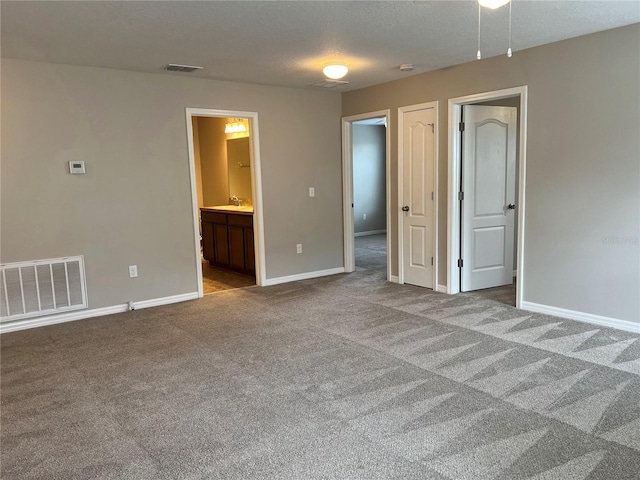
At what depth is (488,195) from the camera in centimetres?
504

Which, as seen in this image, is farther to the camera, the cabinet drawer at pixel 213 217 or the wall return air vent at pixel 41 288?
the cabinet drawer at pixel 213 217

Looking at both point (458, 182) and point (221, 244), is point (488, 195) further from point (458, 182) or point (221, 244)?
point (221, 244)

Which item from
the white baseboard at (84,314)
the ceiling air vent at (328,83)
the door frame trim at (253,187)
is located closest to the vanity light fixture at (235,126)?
the door frame trim at (253,187)

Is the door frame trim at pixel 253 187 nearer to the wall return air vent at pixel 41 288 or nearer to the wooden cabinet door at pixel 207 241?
the wall return air vent at pixel 41 288

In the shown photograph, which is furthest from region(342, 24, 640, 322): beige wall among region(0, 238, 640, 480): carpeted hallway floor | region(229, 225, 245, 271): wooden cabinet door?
region(229, 225, 245, 271): wooden cabinet door

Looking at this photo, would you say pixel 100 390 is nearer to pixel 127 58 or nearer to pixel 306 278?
pixel 127 58

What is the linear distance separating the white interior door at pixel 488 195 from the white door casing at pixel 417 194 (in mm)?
358

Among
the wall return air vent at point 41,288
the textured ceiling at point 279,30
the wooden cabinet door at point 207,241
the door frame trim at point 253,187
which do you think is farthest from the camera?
the wooden cabinet door at point 207,241

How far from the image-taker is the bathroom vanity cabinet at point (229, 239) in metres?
5.99

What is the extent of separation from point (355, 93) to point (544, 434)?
4.61m

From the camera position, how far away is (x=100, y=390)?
2.96m

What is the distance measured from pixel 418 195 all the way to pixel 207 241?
3304 mm

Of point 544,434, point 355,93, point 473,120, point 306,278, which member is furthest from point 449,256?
point 544,434

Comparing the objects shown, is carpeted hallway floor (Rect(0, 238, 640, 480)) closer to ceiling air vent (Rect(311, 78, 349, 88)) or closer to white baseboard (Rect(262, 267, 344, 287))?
white baseboard (Rect(262, 267, 344, 287))
